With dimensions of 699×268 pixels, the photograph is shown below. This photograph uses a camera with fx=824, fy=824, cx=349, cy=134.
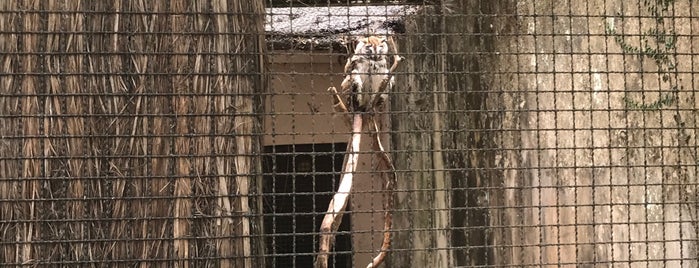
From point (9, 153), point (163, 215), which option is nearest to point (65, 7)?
point (9, 153)

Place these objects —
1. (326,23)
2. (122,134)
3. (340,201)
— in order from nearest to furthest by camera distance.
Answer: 1. (122,134)
2. (340,201)
3. (326,23)

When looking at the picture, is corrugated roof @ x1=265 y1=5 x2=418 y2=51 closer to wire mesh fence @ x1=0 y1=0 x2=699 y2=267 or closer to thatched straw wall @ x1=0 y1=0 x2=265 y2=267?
wire mesh fence @ x1=0 y1=0 x2=699 y2=267

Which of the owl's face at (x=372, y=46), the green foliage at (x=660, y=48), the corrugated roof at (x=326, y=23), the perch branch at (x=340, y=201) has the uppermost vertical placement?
the corrugated roof at (x=326, y=23)

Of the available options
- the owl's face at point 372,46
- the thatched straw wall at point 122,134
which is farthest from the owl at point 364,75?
the thatched straw wall at point 122,134

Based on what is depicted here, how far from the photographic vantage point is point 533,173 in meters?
2.94

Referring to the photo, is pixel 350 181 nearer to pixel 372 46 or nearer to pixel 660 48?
pixel 372 46

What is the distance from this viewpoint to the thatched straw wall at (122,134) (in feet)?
6.49

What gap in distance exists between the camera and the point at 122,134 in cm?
201

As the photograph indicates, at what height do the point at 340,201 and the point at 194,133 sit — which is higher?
the point at 194,133

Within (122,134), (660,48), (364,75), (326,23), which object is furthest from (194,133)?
(326,23)

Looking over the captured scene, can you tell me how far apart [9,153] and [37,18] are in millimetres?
333

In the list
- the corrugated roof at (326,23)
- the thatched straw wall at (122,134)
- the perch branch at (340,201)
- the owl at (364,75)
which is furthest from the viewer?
the corrugated roof at (326,23)

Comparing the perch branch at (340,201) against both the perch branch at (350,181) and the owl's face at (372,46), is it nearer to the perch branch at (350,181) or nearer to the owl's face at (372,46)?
the perch branch at (350,181)

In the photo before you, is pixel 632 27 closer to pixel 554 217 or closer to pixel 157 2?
pixel 554 217
